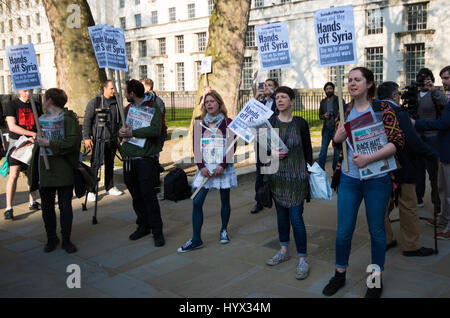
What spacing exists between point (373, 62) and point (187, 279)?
1273 inches

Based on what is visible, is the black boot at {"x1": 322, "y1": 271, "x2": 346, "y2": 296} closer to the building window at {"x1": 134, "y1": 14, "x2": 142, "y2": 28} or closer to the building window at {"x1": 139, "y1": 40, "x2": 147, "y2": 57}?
the building window at {"x1": 139, "y1": 40, "x2": 147, "y2": 57}

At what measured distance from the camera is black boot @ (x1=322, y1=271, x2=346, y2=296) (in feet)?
12.3

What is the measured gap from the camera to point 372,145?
146 inches

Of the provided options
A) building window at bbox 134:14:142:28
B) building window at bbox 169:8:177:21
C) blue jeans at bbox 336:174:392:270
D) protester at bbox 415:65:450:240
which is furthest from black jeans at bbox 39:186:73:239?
building window at bbox 134:14:142:28

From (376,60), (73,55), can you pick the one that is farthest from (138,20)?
(73,55)

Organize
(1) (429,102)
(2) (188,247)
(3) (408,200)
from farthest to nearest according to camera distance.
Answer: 1. (1) (429,102)
2. (2) (188,247)
3. (3) (408,200)

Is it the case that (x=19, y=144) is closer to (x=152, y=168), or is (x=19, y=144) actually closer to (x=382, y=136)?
(x=152, y=168)

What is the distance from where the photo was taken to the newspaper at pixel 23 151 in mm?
6515

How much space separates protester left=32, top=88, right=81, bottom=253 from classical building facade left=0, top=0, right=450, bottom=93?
57.6 feet

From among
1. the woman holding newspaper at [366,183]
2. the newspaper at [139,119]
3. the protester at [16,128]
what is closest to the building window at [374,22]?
the protester at [16,128]

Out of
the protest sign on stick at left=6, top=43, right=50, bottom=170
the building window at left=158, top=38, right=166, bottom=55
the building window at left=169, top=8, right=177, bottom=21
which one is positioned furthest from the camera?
the building window at left=158, top=38, right=166, bottom=55

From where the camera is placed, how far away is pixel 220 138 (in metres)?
5.06

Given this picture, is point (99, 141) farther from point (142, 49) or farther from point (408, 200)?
point (142, 49)

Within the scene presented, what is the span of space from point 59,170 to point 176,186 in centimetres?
242
